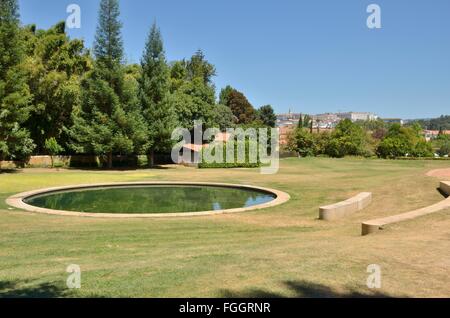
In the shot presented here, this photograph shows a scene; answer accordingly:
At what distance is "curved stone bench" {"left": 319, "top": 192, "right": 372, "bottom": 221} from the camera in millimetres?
11781

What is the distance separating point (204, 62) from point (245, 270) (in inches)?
2529

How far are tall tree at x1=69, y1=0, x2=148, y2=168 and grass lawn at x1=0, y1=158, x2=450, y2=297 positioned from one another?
17.2 m

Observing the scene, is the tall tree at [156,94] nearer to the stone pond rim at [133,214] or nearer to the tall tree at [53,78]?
the tall tree at [53,78]

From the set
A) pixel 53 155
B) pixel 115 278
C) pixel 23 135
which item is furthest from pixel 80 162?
pixel 115 278

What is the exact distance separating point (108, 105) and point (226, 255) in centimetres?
2647

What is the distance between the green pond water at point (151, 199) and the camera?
15352 mm

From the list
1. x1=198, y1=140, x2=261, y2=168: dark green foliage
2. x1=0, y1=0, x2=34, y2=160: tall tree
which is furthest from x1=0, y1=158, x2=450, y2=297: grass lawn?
x1=198, y1=140, x2=261, y2=168: dark green foliage

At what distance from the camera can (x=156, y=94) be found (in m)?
33.8

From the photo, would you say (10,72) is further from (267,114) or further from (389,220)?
(267,114)

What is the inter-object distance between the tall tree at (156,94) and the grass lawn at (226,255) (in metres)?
20.3
